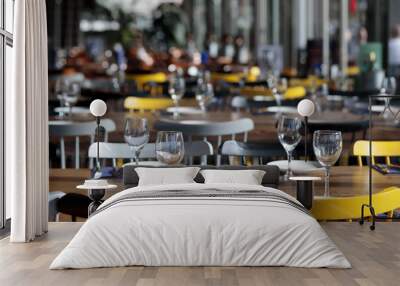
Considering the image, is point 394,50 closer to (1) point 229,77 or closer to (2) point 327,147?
(1) point 229,77

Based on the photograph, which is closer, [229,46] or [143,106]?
[143,106]

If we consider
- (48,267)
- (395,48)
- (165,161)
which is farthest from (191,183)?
(395,48)

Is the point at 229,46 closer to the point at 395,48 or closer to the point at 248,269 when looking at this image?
the point at 395,48

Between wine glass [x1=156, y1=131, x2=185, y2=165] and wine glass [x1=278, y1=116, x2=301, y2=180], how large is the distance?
0.50m

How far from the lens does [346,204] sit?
4648 mm

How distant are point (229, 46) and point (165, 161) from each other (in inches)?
1013

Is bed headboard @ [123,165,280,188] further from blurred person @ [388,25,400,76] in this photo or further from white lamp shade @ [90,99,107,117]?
blurred person @ [388,25,400,76]

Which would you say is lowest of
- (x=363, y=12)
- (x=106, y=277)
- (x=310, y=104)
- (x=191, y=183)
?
(x=106, y=277)

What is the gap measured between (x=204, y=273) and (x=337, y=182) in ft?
4.53

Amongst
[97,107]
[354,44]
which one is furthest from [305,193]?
[354,44]

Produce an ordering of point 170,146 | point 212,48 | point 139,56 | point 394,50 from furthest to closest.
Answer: point 212,48 < point 139,56 < point 394,50 < point 170,146

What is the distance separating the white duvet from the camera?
4.09m

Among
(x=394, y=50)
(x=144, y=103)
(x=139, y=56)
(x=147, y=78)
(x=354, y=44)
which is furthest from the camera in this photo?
(x=354, y=44)

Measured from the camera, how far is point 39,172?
4.91 metres
